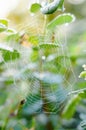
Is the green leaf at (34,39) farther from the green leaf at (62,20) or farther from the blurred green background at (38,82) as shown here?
the green leaf at (62,20)

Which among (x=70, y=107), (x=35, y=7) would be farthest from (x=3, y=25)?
(x=70, y=107)

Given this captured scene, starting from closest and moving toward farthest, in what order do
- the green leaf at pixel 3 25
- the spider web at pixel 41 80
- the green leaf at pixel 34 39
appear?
1. the green leaf at pixel 3 25
2. the green leaf at pixel 34 39
3. the spider web at pixel 41 80

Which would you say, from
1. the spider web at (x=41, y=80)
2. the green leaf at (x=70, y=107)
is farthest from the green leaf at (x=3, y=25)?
the green leaf at (x=70, y=107)

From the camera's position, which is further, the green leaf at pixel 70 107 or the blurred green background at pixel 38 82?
the green leaf at pixel 70 107

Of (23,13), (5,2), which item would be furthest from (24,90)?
(23,13)

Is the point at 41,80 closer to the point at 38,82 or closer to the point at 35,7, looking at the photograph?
the point at 38,82

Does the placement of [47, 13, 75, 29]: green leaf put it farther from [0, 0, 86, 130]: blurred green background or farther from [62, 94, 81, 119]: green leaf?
[62, 94, 81, 119]: green leaf

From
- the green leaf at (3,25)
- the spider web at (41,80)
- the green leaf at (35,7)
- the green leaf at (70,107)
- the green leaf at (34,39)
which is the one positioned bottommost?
the green leaf at (70,107)

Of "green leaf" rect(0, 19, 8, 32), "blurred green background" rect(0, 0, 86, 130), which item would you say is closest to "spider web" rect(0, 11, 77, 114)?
"blurred green background" rect(0, 0, 86, 130)

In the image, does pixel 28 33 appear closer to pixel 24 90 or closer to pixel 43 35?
pixel 43 35

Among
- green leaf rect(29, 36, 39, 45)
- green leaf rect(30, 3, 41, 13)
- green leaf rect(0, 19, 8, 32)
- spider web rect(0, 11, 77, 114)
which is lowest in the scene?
spider web rect(0, 11, 77, 114)

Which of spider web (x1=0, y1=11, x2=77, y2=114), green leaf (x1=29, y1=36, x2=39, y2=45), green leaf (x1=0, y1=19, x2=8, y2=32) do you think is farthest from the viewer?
spider web (x1=0, y1=11, x2=77, y2=114)
